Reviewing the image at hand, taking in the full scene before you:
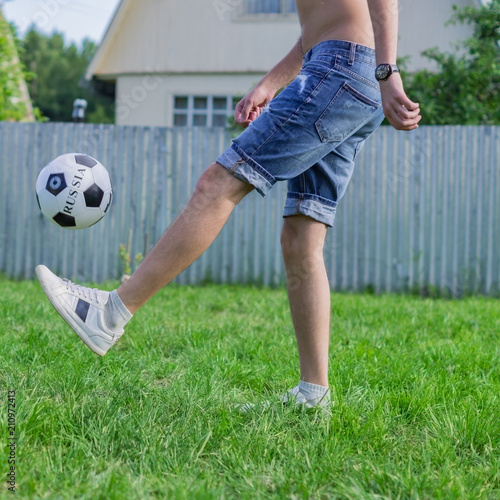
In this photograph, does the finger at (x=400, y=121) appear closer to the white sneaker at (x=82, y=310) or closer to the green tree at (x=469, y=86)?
the white sneaker at (x=82, y=310)

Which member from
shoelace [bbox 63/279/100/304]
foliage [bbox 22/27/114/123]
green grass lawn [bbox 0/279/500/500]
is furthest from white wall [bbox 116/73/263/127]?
foliage [bbox 22/27/114/123]

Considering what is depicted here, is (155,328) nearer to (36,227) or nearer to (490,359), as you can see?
(490,359)

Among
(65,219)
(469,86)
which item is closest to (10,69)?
(469,86)

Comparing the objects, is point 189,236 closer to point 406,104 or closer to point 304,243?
point 304,243

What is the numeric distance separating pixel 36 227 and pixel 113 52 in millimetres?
5966

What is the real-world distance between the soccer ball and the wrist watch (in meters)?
1.48

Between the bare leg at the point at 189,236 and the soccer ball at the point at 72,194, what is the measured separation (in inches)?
36.4

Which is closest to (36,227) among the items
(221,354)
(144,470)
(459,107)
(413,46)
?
(221,354)

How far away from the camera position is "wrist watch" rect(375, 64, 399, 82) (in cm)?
195

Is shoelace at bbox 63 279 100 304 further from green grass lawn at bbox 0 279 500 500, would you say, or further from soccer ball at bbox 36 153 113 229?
soccer ball at bbox 36 153 113 229

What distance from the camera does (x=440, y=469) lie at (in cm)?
176

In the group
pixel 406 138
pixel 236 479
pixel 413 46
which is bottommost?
pixel 236 479

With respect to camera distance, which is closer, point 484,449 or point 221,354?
point 484,449

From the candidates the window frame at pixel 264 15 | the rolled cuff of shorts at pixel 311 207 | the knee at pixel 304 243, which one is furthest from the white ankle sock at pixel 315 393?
the window frame at pixel 264 15
